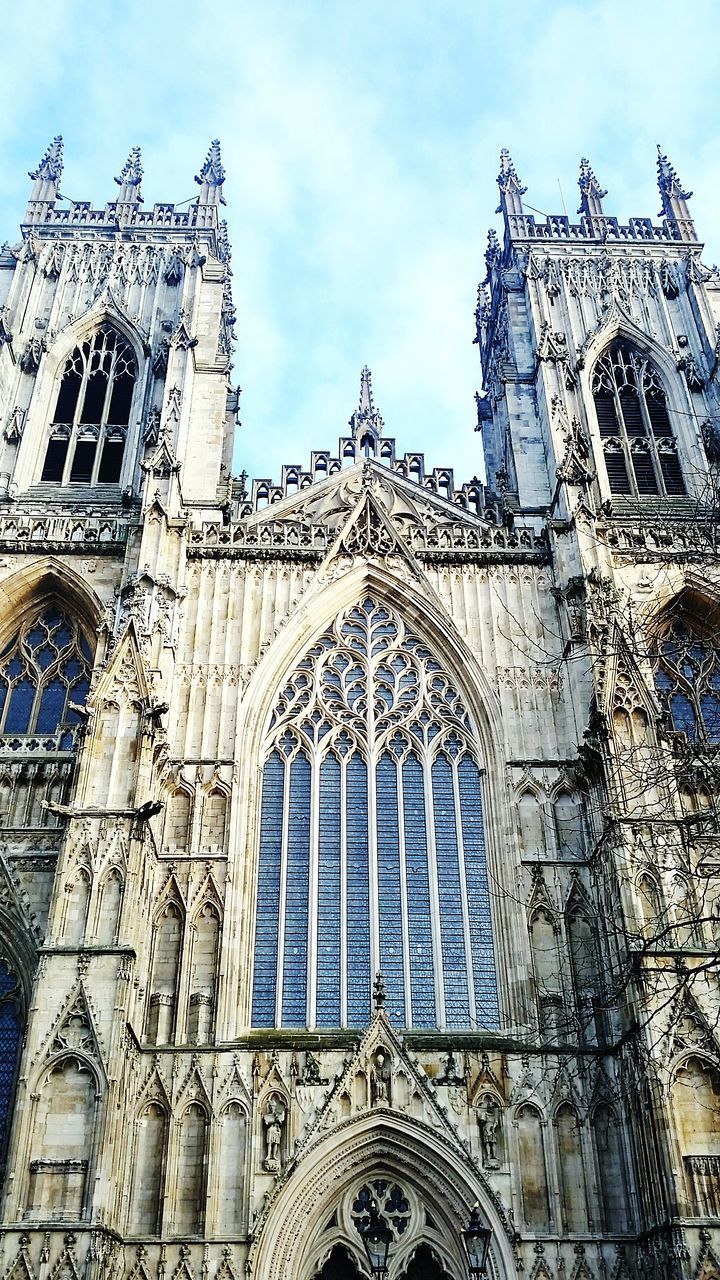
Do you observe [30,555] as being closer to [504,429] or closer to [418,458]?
[418,458]

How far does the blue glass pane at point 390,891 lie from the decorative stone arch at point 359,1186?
6.24 ft

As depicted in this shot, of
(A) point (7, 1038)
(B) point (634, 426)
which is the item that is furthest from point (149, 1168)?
(B) point (634, 426)

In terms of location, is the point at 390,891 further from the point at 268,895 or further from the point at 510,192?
the point at 510,192

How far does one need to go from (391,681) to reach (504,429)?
27.2 ft

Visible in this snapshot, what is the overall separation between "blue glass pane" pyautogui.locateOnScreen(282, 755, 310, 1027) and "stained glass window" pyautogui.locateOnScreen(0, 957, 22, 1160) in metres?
3.87

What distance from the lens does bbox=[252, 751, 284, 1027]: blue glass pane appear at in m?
17.9

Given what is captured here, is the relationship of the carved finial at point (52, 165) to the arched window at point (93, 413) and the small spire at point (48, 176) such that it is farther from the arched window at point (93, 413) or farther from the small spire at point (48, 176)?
the arched window at point (93, 413)

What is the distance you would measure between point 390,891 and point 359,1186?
437 cm

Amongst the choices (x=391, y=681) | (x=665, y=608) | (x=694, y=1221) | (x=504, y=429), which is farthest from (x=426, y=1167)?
(x=504, y=429)

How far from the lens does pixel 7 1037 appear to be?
1755 centimetres

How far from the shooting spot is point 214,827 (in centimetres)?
1917

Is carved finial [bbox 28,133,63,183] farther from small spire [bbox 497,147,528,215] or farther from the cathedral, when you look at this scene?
small spire [bbox 497,147,528,215]

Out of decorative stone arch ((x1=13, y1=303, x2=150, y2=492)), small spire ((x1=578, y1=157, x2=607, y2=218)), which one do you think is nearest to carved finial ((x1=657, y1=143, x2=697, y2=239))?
small spire ((x1=578, y1=157, x2=607, y2=218))

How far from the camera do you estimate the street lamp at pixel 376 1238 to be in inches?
620
